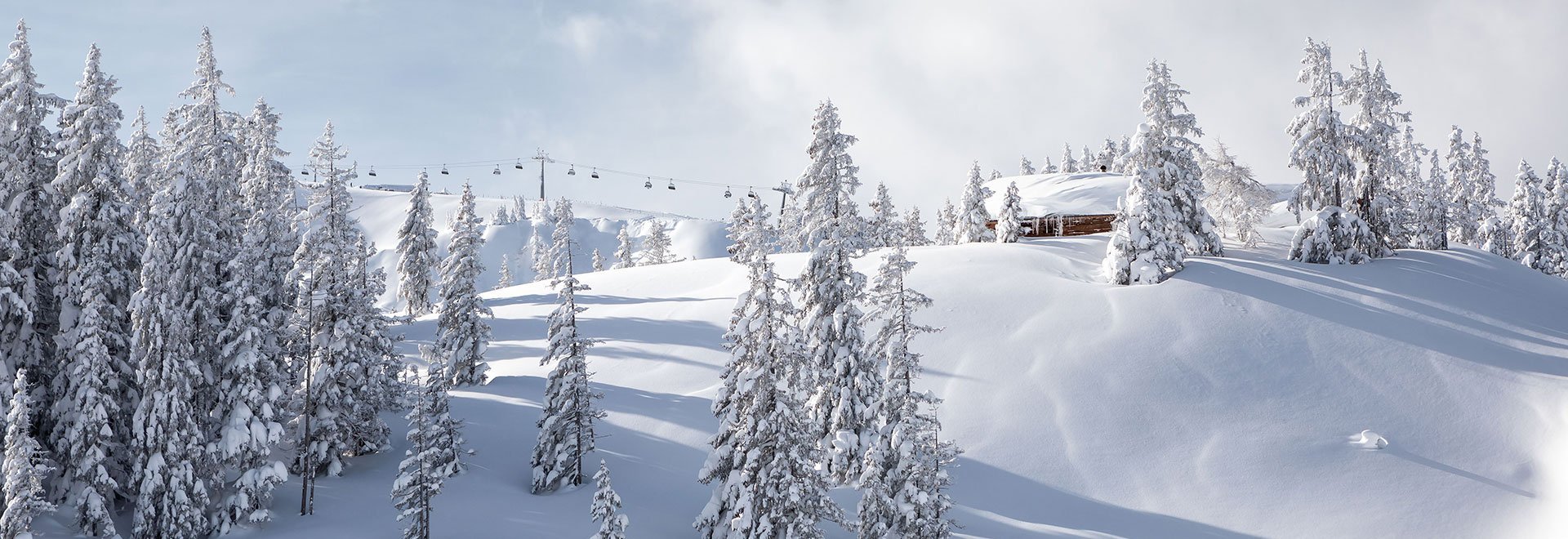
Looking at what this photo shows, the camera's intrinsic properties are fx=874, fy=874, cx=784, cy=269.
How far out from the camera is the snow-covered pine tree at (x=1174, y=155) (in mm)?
42909

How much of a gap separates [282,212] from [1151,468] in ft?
106

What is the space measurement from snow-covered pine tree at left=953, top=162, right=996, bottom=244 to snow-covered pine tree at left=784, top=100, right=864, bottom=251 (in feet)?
131

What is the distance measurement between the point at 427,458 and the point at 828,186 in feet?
47.7

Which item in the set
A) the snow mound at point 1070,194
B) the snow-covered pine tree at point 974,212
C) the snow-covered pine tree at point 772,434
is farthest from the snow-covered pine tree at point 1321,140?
the snow-covered pine tree at point 772,434

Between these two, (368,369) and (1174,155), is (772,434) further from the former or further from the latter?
(1174,155)

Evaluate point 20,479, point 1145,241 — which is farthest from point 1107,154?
point 20,479

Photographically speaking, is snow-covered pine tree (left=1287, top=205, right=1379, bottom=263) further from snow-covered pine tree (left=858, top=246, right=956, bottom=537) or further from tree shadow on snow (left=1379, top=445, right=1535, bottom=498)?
snow-covered pine tree (left=858, top=246, right=956, bottom=537)

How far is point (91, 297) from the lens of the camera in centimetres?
2558

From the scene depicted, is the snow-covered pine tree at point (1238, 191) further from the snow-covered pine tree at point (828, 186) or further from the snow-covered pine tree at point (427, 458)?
the snow-covered pine tree at point (427, 458)

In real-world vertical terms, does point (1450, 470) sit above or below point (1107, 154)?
below

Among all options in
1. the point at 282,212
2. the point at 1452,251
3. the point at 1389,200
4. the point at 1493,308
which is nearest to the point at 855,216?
the point at 282,212

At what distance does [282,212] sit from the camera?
3219cm

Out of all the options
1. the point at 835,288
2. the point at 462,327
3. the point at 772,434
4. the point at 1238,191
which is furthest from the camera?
the point at 1238,191

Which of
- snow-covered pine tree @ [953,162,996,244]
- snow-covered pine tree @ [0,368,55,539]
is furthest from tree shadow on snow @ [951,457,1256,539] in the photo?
snow-covered pine tree @ [953,162,996,244]
